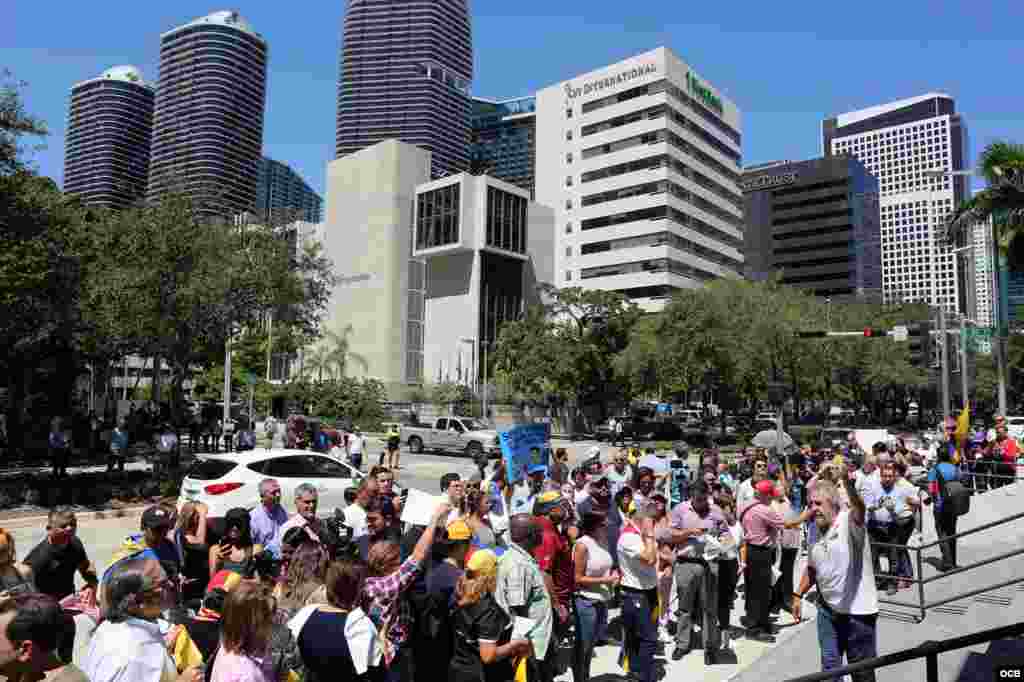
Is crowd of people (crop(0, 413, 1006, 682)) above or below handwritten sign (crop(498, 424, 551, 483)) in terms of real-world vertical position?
below

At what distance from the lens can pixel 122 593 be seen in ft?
11.7

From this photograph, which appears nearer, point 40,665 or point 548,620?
point 40,665

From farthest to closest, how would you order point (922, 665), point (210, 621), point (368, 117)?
point (368, 117) → point (922, 665) → point (210, 621)

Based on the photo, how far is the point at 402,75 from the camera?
190 metres

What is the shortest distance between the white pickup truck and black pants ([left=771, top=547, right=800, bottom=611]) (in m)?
21.3

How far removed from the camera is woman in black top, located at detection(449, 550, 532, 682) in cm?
450

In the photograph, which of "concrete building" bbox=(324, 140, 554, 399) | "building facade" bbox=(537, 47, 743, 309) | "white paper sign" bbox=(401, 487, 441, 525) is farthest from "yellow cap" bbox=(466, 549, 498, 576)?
"building facade" bbox=(537, 47, 743, 309)

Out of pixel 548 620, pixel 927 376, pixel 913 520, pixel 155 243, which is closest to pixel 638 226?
pixel 927 376

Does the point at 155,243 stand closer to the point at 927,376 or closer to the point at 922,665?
the point at 922,665

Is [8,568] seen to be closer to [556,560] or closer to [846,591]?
[556,560]

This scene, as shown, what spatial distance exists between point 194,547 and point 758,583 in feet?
19.8

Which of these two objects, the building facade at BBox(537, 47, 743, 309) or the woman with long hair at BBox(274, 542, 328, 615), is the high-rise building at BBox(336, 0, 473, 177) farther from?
the woman with long hair at BBox(274, 542, 328, 615)

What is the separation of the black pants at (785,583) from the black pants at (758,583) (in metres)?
0.73

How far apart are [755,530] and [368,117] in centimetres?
20220
